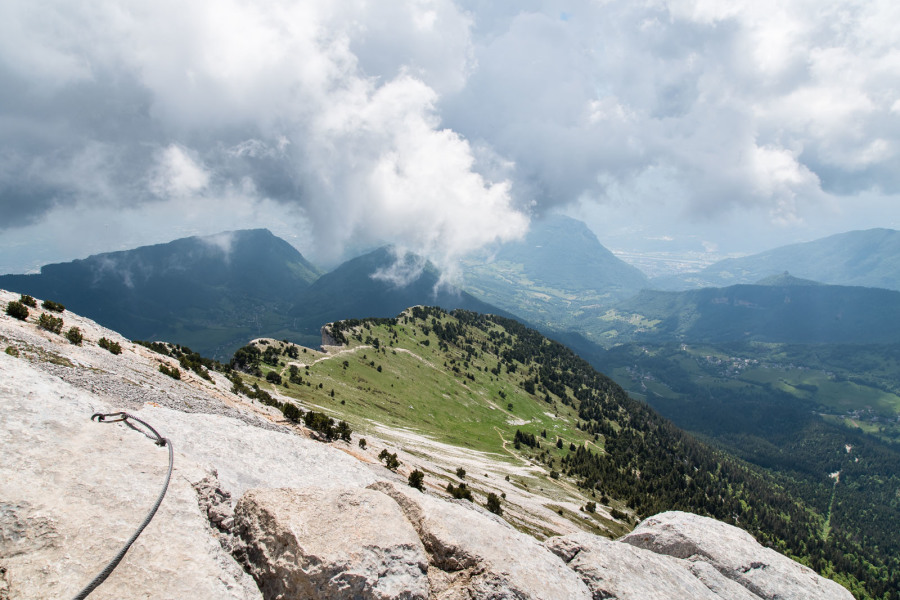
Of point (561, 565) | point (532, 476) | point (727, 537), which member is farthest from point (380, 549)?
point (532, 476)

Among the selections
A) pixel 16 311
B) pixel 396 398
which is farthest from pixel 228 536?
pixel 396 398

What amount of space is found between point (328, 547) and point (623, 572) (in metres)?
10.4

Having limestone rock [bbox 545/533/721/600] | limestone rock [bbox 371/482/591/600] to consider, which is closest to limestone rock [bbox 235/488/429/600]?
limestone rock [bbox 371/482/591/600]

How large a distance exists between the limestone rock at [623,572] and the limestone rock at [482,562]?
1.02 meters

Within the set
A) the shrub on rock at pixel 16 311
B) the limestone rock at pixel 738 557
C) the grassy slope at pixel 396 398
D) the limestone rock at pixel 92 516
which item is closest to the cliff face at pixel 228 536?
the limestone rock at pixel 92 516

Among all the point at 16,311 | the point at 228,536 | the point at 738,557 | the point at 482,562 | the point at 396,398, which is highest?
the point at 482,562

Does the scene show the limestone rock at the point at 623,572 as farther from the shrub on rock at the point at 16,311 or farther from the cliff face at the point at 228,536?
the shrub on rock at the point at 16,311

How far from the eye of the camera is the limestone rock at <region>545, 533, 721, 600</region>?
13547mm

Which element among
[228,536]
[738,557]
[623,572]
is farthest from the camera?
[738,557]

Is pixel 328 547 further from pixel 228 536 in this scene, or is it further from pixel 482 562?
pixel 482 562

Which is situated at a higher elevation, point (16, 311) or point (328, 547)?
point (328, 547)

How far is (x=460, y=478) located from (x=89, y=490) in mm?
67566

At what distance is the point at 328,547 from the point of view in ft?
34.5

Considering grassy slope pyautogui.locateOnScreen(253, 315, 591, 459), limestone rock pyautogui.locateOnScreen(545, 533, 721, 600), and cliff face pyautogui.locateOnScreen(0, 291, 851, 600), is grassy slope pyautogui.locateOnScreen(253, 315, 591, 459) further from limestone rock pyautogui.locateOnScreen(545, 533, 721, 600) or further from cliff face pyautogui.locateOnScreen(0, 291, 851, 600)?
limestone rock pyautogui.locateOnScreen(545, 533, 721, 600)
